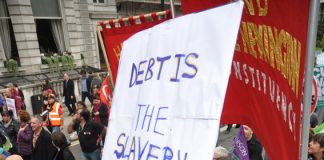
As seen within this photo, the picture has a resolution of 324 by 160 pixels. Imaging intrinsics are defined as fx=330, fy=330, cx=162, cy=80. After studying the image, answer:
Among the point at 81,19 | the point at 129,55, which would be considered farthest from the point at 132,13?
the point at 129,55

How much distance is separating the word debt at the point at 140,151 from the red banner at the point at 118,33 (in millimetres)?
1726

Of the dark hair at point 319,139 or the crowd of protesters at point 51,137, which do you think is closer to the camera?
the dark hair at point 319,139

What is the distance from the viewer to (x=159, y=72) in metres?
1.49

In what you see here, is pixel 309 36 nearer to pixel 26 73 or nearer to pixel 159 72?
pixel 159 72

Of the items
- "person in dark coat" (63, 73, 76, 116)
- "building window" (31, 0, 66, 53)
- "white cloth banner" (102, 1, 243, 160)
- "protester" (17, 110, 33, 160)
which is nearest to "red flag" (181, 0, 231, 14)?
"white cloth banner" (102, 1, 243, 160)

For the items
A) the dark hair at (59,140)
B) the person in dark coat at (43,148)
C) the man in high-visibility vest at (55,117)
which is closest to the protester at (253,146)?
the dark hair at (59,140)

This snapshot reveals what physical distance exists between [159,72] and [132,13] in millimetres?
20204

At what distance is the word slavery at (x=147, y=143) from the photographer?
1320mm

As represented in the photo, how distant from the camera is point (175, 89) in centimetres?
136

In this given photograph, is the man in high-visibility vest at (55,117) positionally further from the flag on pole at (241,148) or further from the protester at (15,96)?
the flag on pole at (241,148)

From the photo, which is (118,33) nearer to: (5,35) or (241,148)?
(241,148)

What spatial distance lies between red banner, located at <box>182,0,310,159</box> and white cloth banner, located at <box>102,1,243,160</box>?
0.37 metres

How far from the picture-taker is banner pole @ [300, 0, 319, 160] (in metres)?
1.22

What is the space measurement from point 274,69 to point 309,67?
0.30m
